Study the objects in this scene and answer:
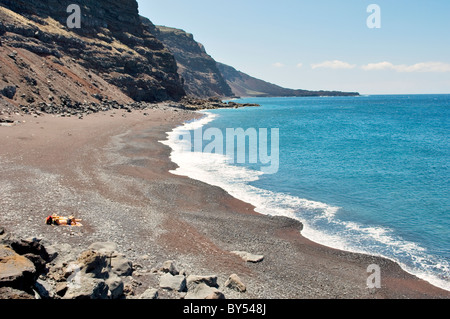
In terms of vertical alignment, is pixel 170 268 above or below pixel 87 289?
below

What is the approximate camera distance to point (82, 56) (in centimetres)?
8594

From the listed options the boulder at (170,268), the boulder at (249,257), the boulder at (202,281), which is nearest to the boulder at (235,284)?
the boulder at (202,281)

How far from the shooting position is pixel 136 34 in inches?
4643

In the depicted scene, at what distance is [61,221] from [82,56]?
83.8m

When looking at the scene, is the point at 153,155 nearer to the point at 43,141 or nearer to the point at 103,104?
the point at 43,141

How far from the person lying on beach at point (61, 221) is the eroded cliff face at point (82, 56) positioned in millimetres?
37874

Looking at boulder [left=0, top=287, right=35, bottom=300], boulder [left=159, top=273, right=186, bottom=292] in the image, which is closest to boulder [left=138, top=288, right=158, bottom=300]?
boulder [left=159, top=273, right=186, bottom=292]

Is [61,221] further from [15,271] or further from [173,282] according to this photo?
[15,271]

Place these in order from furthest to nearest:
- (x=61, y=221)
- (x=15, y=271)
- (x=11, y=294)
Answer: (x=61, y=221) < (x=15, y=271) < (x=11, y=294)

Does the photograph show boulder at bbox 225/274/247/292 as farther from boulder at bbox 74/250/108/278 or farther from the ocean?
the ocean

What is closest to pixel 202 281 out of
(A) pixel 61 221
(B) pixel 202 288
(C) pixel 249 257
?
(B) pixel 202 288

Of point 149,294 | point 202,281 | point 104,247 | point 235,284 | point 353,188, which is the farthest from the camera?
point 353,188

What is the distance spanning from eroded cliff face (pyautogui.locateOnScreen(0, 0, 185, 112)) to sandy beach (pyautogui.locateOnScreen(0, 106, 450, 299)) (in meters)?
29.5

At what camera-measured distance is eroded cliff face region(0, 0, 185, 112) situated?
56844mm
